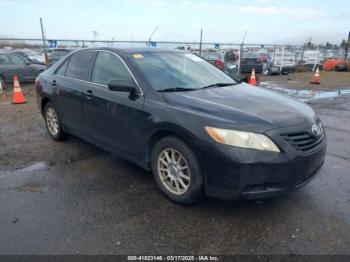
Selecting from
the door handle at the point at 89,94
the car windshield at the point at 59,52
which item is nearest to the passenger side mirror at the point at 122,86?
the door handle at the point at 89,94

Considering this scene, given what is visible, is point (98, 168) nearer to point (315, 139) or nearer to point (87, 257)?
point (87, 257)

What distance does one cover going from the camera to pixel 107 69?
13.5 ft

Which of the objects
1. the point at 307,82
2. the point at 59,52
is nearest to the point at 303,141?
the point at 307,82

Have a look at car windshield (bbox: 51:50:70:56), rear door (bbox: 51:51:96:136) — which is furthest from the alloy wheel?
car windshield (bbox: 51:50:70:56)

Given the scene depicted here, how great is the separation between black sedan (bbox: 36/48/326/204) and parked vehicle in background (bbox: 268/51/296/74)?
1630cm

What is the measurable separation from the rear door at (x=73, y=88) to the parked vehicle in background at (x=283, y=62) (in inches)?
641

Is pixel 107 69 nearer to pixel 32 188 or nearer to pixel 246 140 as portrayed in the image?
pixel 32 188

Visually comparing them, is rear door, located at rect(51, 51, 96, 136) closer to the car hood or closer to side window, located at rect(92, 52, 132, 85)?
side window, located at rect(92, 52, 132, 85)

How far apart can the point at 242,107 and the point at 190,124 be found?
60cm

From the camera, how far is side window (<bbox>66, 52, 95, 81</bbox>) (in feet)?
14.6

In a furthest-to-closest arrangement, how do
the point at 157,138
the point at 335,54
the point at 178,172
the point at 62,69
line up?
1. the point at 335,54
2. the point at 62,69
3. the point at 157,138
4. the point at 178,172

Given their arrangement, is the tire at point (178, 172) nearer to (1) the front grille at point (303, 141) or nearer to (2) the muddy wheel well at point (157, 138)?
(2) the muddy wheel well at point (157, 138)

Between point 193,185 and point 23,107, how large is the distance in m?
7.06

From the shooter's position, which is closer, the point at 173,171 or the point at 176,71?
the point at 173,171
